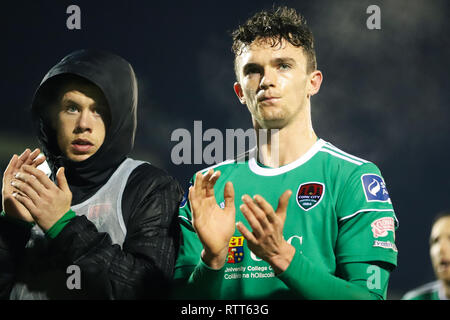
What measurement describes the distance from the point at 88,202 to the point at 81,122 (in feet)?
1.47

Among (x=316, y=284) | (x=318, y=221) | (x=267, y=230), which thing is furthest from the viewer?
(x=318, y=221)

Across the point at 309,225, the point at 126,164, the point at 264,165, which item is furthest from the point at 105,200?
the point at 309,225

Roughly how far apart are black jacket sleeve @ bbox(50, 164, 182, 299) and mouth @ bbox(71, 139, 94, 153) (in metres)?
0.30

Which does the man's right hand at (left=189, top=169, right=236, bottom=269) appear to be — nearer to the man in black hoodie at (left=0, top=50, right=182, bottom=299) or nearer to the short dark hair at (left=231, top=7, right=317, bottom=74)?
the man in black hoodie at (left=0, top=50, right=182, bottom=299)

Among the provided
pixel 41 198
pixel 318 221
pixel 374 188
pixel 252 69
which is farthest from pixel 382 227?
pixel 41 198

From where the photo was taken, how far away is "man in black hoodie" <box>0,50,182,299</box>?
8.32 feet

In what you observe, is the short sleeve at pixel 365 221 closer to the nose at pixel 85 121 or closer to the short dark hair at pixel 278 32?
the short dark hair at pixel 278 32

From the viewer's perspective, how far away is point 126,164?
2.95 metres

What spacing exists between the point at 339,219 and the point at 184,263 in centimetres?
84

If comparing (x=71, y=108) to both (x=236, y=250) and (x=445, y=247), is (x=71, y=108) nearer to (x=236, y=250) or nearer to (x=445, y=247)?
(x=236, y=250)

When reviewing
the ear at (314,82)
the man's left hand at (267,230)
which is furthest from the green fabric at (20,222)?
the ear at (314,82)

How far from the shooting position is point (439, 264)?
8.99 ft

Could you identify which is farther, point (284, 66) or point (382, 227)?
point (284, 66)

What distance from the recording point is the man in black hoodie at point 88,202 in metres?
2.54
